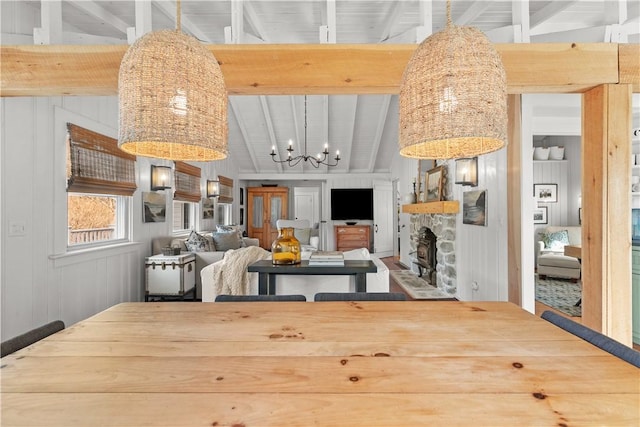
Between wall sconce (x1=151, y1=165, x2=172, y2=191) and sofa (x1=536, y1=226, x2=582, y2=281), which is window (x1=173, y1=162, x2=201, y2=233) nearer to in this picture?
wall sconce (x1=151, y1=165, x2=172, y2=191)

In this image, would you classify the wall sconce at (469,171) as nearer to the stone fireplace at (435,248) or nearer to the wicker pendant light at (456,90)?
the stone fireplace at (435,248)

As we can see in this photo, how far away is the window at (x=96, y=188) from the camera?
9.92 feet

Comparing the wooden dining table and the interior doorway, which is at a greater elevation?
the interior doorway

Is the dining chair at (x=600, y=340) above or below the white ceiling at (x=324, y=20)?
below

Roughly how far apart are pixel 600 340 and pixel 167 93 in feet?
5.19

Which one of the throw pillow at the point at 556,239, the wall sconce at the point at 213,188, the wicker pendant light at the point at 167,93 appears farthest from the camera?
the wall sconce at the point at 213,188

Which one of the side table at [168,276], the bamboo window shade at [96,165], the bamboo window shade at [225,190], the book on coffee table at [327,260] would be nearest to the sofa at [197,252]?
the side table at [168,276]

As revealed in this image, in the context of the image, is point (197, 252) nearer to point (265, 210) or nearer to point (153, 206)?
point (153, 206)

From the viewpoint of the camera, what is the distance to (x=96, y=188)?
3.28m

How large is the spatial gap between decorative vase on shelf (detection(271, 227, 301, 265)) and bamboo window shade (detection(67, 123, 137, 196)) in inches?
81.5

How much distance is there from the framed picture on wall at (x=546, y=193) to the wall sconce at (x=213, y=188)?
20.4 feet

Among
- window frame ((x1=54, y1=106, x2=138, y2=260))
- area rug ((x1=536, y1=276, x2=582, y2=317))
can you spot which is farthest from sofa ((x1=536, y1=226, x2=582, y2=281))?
window frame ((x1=54, y1=106, x2=138, y2=260))

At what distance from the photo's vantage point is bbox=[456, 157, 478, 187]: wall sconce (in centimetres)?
350

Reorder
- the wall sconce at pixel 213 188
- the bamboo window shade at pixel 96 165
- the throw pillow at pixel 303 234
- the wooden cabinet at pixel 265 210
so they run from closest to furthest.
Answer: the bamboo window shade at pixel 96 165 → the wall sconce at pixel 213 188 → the throw pillow at pixel 303 234 → the wooden cabinet at pixel 265 210
